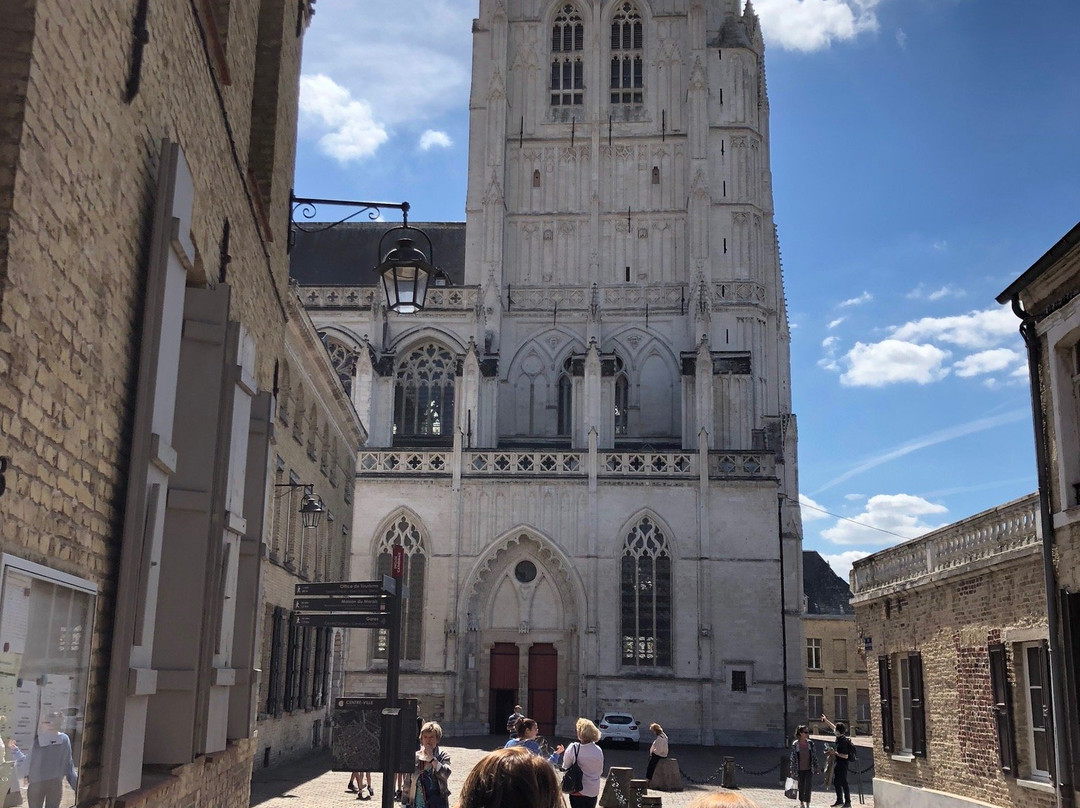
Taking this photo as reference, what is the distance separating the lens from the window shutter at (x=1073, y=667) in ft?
39.2

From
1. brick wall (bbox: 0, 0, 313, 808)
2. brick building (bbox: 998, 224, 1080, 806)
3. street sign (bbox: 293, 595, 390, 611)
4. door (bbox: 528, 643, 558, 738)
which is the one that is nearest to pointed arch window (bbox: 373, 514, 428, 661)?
door (bbox: 528, 643, 558, 738)

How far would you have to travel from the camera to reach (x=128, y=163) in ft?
18.7

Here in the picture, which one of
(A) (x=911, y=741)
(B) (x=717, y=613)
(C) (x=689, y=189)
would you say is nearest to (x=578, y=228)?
(C) (x=689, y=189)

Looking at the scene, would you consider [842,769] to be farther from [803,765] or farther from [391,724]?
[391,724]

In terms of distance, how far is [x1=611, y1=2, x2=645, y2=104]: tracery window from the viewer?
151ft

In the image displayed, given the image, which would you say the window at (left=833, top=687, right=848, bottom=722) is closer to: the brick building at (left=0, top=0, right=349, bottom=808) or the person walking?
the person walking

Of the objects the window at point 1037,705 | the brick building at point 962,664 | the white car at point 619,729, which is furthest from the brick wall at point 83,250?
the white car at point 619,729

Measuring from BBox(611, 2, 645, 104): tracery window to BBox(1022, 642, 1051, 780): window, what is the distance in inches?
1398

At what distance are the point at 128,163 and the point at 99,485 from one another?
4.89 ft

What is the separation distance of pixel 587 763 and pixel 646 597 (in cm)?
2737

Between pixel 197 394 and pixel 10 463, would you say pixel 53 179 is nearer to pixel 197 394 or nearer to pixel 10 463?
pixel 10 463

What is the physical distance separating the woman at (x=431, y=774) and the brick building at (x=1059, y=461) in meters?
6.37

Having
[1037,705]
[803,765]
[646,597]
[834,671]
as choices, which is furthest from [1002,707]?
[834,671]

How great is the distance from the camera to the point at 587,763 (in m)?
10.2
